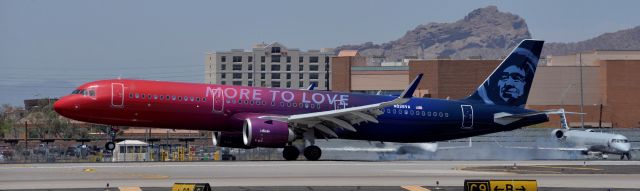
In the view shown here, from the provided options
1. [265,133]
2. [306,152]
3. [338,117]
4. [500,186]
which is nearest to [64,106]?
[265,133]

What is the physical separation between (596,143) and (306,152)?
36052mm

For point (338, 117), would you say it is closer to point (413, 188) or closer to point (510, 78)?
point (510, 78)

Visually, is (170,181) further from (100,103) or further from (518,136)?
(518,136)

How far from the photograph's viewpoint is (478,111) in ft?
194

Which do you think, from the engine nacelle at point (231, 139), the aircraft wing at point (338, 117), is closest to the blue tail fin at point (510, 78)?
the aircraft wing at point (338, 117)

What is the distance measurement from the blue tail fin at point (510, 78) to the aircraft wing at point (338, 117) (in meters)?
7.51

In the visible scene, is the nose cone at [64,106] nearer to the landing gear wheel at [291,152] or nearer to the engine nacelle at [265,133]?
the engine nacelle at [265,133]

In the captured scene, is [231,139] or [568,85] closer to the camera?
[231,139]

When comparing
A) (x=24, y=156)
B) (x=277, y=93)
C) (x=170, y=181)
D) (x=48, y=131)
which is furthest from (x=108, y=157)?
(x=48, y=131)

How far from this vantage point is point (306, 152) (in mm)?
54500

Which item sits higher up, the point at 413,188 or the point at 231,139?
the point at 231,139

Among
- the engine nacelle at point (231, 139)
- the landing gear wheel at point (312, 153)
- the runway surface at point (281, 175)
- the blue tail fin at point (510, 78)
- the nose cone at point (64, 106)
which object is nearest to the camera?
the runway surface at point (281, 175)

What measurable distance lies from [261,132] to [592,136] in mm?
39434

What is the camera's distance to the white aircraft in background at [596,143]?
268 ft
